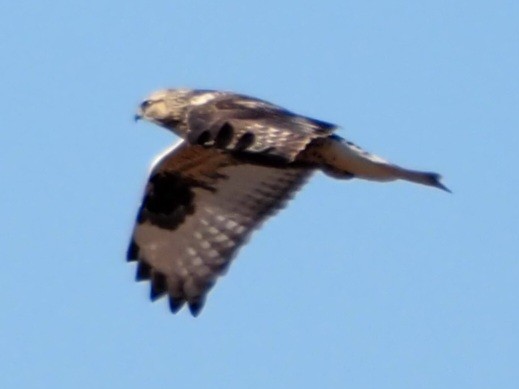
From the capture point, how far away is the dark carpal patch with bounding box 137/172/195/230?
1309 cm

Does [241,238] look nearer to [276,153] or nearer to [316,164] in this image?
[316,164]

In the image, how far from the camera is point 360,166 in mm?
12242

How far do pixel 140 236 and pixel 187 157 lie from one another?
53 centimetres

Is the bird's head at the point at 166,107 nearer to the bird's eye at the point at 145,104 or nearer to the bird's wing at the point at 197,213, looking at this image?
the bird's eye at the point at 145,104

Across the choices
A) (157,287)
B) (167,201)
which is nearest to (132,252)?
(157,287)

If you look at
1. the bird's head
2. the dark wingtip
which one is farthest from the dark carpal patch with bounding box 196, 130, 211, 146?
the dark wingtip

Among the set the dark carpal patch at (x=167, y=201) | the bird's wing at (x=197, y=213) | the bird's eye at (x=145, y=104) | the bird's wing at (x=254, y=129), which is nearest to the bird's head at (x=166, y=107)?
the bird's eye at (x=145, y=104)

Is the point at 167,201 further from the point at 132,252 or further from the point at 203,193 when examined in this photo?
the point at 132,252

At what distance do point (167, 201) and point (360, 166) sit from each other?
1414 mm

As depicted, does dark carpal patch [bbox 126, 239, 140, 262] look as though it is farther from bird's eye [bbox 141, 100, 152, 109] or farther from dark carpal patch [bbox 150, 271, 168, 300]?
bird's eye [bbox 141, 100, 152, 109]

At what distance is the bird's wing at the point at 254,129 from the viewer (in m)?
11.0

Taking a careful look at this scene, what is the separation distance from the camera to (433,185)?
12.1 metres

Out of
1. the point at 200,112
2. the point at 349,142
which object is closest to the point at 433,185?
the point at 349,142

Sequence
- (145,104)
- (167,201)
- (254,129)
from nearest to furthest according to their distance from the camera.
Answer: (254,129) → (145,104) → (167,201)
